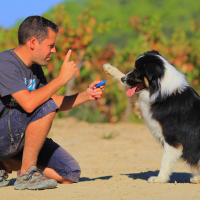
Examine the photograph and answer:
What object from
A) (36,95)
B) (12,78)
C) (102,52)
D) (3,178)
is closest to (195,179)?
(36,95)

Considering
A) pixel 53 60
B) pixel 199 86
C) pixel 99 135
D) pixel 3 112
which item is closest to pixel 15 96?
pixel 3 112

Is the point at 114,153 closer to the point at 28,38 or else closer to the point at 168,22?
the point at 28,38

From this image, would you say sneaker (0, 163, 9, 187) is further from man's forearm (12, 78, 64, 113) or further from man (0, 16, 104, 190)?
man's forearm (12, 78, 64, 113)

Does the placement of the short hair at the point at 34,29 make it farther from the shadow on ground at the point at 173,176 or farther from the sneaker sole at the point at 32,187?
the shadow on ground at the point at 173,176

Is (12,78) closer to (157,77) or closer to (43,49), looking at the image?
(43,49)

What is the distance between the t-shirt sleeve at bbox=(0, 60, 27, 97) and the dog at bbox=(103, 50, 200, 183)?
144 cm

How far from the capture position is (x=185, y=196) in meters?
2.79

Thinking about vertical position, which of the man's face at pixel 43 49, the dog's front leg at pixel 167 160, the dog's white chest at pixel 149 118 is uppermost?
the man's face at pixel 43 49

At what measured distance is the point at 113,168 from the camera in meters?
4.45

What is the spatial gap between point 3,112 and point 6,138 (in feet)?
0.92

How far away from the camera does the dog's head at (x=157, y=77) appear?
3.64 m

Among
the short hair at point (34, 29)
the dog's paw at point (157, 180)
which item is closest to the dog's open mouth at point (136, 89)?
the dog's paw at point (157, 180)

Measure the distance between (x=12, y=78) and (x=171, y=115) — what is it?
5.78ft

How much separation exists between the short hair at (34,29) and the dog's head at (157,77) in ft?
3.92
